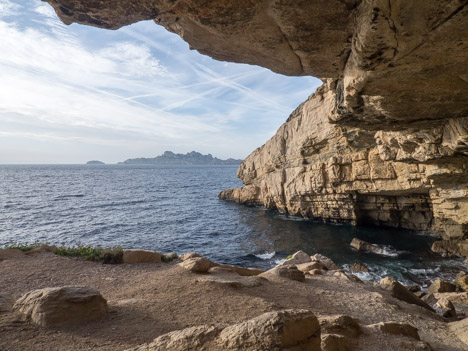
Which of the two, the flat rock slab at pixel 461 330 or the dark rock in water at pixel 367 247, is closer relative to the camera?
the flat rock slab at pixel 461 330

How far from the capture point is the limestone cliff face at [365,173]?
1838cm

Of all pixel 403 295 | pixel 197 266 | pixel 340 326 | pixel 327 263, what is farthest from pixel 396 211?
pixel 197 266

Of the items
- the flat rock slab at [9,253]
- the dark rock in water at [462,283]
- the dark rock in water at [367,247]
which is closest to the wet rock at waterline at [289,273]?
the dark rock in water at [462,283]

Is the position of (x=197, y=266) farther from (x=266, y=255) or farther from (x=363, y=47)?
(x=266, y=255)

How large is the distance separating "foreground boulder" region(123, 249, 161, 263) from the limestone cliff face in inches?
537

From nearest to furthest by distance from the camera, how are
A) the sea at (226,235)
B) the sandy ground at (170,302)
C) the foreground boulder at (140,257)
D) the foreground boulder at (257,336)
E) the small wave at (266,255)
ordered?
the foreground boulder at (257,336)
the sandy ground at (170,302)
the foreground boulder at (140,257)
the sea at (226,235)
the small wave at (266,255)

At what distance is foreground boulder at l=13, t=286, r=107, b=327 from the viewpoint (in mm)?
6254

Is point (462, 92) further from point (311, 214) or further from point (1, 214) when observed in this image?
point (1, 214)

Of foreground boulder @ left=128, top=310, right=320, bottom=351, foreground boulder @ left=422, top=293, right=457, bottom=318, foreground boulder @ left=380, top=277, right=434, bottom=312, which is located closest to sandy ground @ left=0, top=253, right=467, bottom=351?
foreground boulder @ left=380, top=277, right=434, bottom=312

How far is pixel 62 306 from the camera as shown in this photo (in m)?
6.48

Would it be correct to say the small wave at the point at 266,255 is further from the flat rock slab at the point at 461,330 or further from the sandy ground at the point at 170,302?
the flat rock slab at the point at 461,330

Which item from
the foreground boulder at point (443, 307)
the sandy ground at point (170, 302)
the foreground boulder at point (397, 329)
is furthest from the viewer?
the foreground boulder at point (443, 307)

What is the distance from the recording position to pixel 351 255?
24.2 metres

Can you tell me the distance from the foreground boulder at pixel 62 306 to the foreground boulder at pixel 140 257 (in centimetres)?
658
